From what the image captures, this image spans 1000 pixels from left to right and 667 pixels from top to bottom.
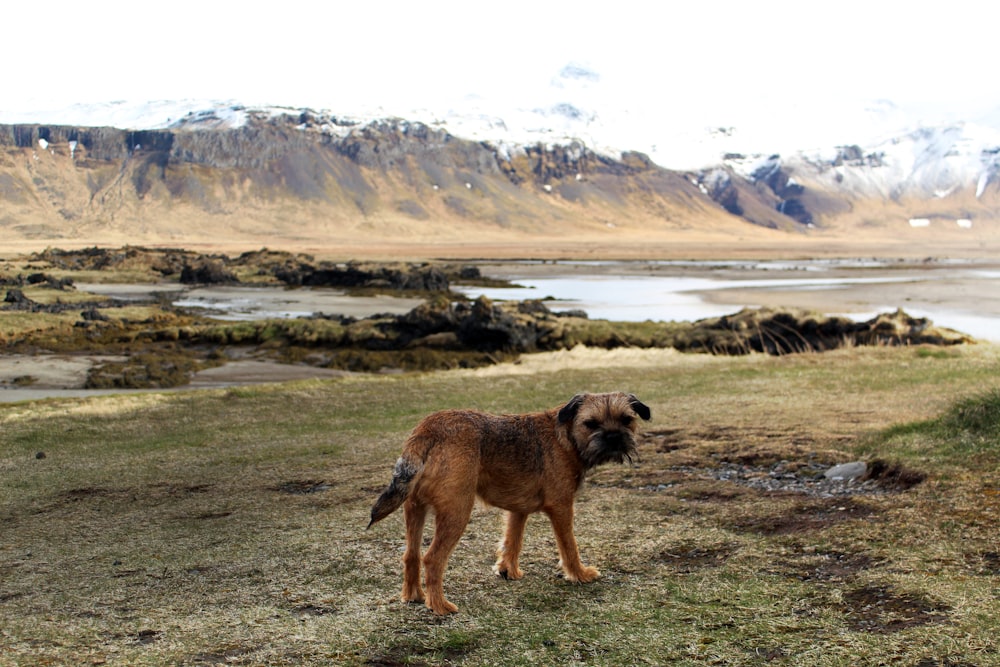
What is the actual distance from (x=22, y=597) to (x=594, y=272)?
273 feet

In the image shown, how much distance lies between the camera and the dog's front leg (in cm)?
788

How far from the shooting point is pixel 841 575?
7.58 metres

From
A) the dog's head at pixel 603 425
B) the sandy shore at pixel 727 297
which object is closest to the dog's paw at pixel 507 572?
the dog's head at pixel 603 425

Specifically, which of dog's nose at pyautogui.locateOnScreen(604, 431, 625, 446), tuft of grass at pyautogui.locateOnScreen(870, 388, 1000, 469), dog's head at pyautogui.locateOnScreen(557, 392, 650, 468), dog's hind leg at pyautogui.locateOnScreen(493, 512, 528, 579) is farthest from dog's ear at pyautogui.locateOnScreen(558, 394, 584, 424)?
tuft of grass at pyautogui.locateOnScreen(870, 388, 1000, 469)

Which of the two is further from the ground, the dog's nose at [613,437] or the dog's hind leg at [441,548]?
the dog's nose at [613,437]

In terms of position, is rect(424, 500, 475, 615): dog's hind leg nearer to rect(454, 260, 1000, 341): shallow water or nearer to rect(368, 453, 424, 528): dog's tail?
rect(368, 453, 424, 528): dog's tail

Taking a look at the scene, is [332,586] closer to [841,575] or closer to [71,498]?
[841,575]

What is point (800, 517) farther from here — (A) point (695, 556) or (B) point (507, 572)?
(B) point (507, 572)

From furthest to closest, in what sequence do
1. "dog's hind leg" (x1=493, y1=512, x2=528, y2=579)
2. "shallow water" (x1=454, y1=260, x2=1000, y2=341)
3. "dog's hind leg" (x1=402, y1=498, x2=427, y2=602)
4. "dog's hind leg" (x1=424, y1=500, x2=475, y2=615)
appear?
"shallow water" (x1=454, y1=260, x2=1000, y2=341) → "dog's hind leg" (x1=493, y1=512, x2=528, y2=579) → "dog's hind leg" (x1=402, y1=498, x2=427, y2=602) → "dog's hind leg" (x1=424, y1=500, x2=475, y2=615)

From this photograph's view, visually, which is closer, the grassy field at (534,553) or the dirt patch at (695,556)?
the grassy field at (534,553)

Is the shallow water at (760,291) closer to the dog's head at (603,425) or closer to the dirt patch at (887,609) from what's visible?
the dirt patch at (887,609)

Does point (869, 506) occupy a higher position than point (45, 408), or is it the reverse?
point (869, 506)

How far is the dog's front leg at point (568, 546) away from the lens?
788 centimetres

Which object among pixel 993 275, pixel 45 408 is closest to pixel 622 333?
pixel 45 408
